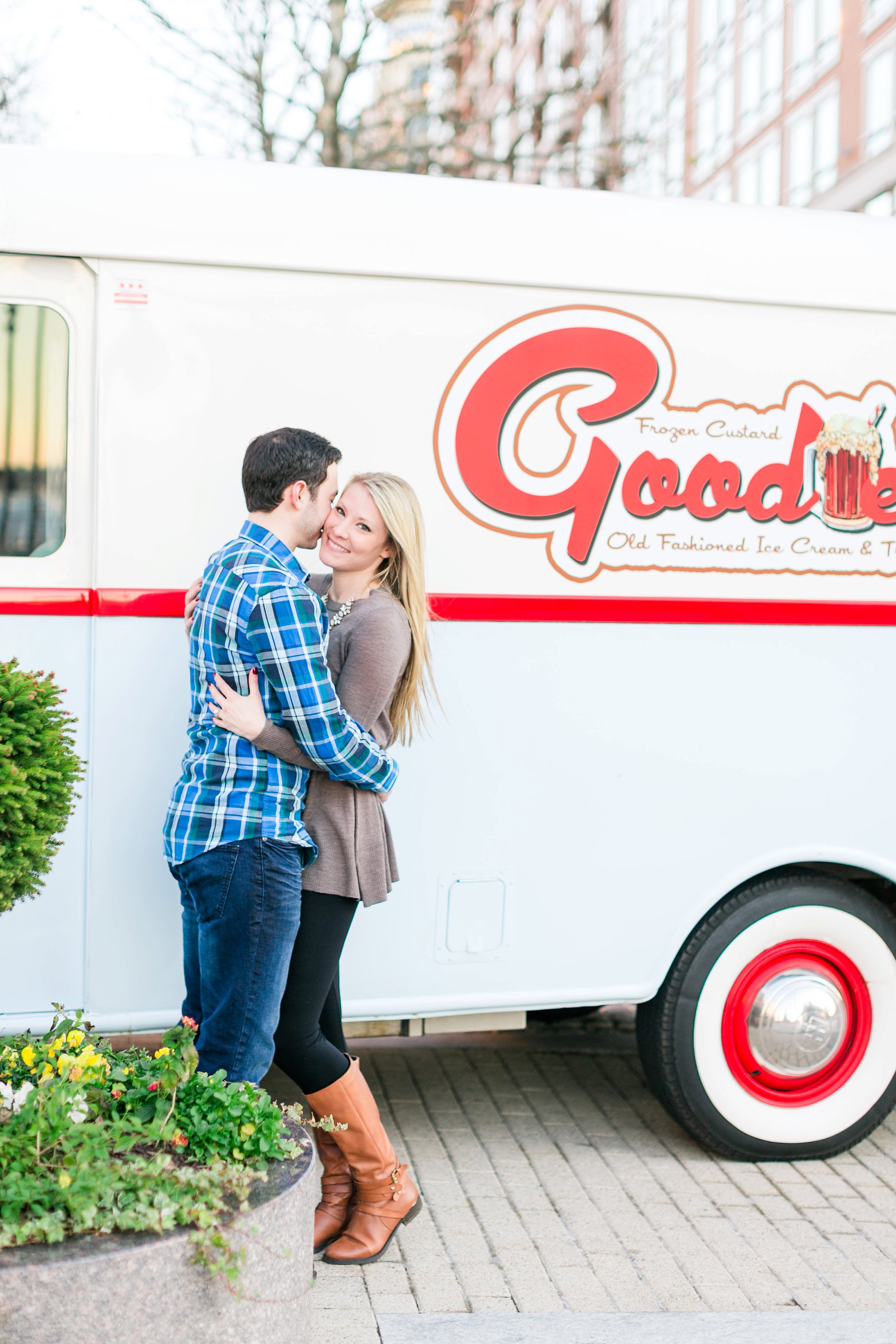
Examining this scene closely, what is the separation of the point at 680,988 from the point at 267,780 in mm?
1618

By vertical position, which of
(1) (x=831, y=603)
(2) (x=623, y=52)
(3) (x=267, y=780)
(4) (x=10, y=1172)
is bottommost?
(4) (x=10, y=1172)

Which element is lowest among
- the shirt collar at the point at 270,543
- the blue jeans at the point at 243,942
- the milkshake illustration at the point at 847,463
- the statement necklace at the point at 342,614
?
the blue jeans at the point at 243,942

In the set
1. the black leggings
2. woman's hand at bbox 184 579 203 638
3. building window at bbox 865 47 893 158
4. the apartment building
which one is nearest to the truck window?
woman's hand at bbox 184 579 203 638

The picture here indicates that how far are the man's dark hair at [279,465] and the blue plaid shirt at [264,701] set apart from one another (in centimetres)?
7

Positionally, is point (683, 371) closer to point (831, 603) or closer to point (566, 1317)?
point (831, 603)

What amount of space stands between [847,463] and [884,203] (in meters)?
20.1

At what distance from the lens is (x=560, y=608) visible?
3.40 m

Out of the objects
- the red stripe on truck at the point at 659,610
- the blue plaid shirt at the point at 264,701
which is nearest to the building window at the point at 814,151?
the red stripe on truck at the point at 659,610

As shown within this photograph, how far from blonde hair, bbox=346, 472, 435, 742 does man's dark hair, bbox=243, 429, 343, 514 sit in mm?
183

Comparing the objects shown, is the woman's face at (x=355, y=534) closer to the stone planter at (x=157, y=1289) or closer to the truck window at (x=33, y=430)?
the truck window at (x=33, y=430)

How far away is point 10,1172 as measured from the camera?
2137mm

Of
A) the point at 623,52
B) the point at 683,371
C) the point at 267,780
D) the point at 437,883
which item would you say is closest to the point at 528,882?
the point at 437,883

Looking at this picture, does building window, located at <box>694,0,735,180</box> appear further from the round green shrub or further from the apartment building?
the round green shrub

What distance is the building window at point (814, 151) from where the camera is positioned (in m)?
23.4
